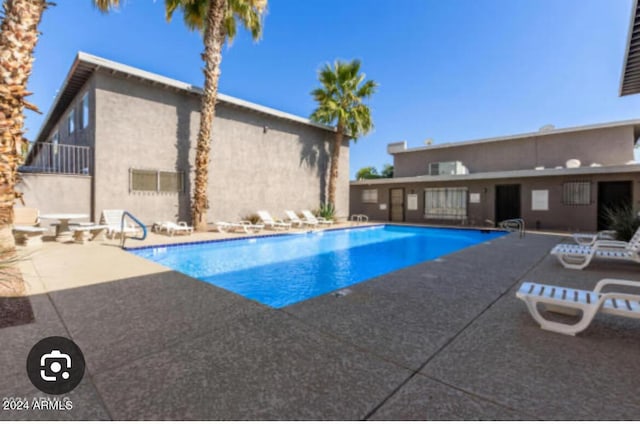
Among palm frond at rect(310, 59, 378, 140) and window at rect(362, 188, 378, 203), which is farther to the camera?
window at rect(362, 188, 378, 203)

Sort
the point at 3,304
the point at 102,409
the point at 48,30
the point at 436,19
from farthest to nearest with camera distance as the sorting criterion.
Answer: the point at 436,19 < the point at 48,30 < the point at 3,304 < the point at 102,409

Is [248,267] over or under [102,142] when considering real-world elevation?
under

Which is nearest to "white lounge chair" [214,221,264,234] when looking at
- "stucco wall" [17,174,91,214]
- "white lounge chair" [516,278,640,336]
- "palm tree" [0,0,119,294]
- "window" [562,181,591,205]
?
"stucco wall" [17,174,91,214]

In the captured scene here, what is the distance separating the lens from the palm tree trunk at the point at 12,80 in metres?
5.82

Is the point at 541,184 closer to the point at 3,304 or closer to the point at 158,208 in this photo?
the point at 158,208

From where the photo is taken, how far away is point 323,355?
2438mm

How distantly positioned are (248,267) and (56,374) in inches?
207

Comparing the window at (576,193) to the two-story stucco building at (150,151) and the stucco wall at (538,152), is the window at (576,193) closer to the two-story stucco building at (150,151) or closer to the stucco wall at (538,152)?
the stucco wall at (538,152)

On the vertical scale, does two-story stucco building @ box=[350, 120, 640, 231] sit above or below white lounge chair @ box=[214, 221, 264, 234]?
above

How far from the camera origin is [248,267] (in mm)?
7449

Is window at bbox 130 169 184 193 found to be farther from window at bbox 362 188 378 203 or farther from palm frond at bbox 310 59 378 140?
window at bbox 362 188 378 203

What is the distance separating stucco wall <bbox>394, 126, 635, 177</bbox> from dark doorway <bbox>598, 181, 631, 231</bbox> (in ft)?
7.02

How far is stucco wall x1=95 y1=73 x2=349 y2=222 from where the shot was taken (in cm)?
1038

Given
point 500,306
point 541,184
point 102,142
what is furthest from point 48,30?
point 541,184
